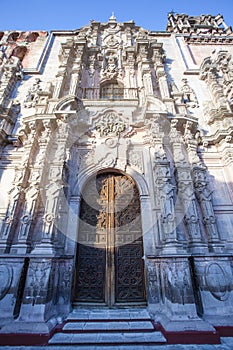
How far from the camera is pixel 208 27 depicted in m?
13.5

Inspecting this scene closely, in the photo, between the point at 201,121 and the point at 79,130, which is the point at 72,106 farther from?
the point at 201,121

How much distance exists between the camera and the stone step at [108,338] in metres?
3.14

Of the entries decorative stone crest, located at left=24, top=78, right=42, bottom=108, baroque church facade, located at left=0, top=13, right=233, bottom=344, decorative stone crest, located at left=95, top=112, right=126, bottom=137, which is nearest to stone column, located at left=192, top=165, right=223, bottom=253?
baroque church facade, located at left=0, top=13, right=233, bottom=344

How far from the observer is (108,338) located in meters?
3.25

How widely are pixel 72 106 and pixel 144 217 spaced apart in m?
4.68

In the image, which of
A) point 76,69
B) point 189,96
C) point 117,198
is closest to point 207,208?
point 117,198

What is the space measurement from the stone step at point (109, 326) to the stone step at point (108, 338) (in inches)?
2.6

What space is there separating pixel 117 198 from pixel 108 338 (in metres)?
3.18

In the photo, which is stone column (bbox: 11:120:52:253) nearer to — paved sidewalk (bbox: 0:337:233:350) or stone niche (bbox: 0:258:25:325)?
stone niche (bbox: 0:258:25:325)

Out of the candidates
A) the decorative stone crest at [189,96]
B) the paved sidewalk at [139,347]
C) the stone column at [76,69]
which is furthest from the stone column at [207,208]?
the stone column at [76,69]

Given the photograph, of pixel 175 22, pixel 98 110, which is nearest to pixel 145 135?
pixel 98 110

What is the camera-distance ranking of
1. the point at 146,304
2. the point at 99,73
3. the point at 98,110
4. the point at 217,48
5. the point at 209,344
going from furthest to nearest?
the point at 217,48 → the point at 99,73 → the point at 98,110 → the point at 146,304 → the point at 209,344

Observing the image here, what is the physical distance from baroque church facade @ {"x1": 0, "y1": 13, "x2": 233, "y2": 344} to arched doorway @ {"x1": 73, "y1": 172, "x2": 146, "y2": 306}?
26 millimetres

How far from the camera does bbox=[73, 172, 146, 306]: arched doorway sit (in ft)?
14.7
